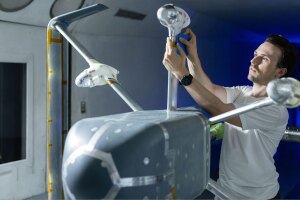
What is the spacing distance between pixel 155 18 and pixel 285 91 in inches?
83.4

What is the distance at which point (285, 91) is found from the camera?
63 centimetres

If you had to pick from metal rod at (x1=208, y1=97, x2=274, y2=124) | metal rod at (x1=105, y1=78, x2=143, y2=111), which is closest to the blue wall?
metal rod at (x1=105, y1=78, x2=143, y2=111)

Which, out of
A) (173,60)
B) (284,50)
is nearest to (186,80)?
(173,60)

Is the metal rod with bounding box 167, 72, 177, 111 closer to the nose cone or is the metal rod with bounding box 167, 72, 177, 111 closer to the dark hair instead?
Answer: the nose cone

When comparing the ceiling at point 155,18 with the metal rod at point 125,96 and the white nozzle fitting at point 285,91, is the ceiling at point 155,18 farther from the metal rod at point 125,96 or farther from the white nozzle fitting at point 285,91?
the white nozzle fitting at point 285,91

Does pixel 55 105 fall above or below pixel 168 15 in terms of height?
below

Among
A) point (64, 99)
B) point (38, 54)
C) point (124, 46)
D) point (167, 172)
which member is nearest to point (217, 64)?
point (124, 46)

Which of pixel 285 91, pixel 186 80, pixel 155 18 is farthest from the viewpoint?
pixel 155 18

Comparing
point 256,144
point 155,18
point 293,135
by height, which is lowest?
point 293,135

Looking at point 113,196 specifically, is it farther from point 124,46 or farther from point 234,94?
point 124,46

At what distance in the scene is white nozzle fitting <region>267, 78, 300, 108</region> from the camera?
2.06 feet

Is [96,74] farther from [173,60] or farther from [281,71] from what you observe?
[281,71]

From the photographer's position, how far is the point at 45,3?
2033mm

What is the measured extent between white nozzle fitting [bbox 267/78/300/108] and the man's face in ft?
2.24
